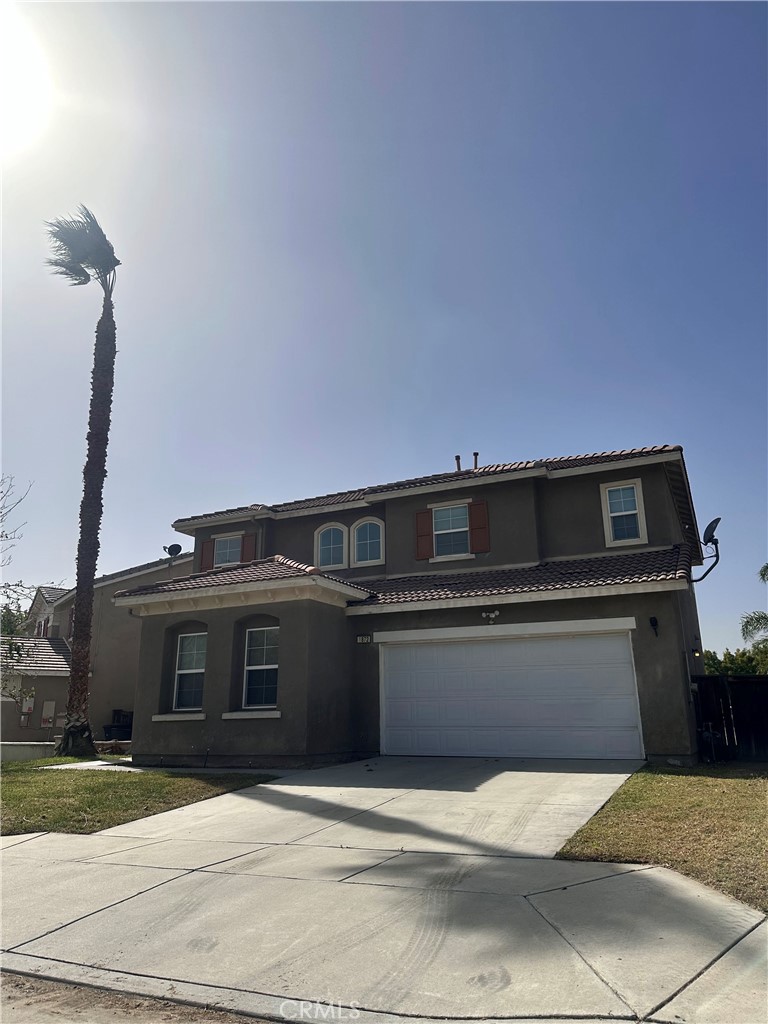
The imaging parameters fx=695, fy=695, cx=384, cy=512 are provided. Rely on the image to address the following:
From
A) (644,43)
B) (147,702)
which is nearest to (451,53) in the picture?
(644,43)

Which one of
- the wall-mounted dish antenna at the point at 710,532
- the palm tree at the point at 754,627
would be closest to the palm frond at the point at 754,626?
the palm tree at the point at 754,627

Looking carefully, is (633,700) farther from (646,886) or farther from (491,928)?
(491,928)

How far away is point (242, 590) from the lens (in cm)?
1441

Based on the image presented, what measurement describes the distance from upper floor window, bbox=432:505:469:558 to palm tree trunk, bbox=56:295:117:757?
9140mm

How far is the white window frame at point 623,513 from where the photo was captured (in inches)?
623

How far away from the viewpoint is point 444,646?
15.2 metres

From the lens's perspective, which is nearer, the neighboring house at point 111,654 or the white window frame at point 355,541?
the white window frame at point 355,541

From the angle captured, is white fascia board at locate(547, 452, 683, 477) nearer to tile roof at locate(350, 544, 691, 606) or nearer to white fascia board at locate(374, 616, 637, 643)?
tile roof at locate(350, 544, 691, 606)

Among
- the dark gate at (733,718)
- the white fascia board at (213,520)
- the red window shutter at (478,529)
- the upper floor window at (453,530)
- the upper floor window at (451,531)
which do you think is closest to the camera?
the dark gate at (733,718)

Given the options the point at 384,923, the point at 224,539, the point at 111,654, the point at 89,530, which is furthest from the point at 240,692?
the point at 111,654

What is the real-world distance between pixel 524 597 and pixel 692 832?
7.58 m

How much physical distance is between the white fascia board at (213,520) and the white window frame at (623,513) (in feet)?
30.4

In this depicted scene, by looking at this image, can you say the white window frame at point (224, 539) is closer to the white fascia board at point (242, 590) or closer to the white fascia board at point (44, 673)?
the white fascia board at point (242, 590)

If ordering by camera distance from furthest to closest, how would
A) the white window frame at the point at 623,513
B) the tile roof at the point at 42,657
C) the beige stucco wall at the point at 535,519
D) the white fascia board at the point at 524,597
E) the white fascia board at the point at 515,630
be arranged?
the tile roof at the point at 42,657 < the beige stucco wall at the point at 535,519 < the white window frame at the point at 623,513 < the white fascia board at the point at 515,630 < the white fascia board at the point at 524,597
